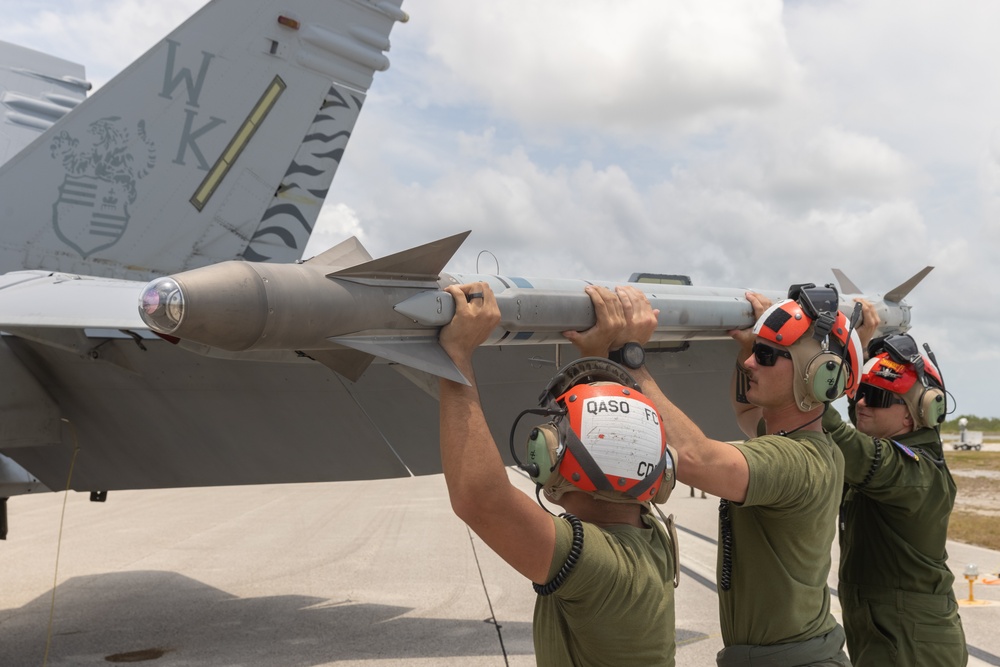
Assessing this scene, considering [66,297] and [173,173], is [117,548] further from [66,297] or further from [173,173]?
[66,297]

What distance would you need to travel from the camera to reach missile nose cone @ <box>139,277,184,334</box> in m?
2.45

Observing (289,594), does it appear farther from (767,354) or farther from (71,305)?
(767,354)

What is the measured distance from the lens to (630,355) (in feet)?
9.70

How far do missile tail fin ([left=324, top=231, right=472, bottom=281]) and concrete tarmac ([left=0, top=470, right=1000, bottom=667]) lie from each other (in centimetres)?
479

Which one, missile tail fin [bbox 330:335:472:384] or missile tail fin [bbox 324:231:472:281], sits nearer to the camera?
missile tail fin [bbox 330:335:472:384]

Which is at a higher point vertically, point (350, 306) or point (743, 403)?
point (350, 306)

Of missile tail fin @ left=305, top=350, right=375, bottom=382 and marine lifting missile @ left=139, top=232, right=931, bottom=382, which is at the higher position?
marine lifting missile @ left=139, top=232, right=931, bottom=382

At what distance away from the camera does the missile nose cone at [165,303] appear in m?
2.45

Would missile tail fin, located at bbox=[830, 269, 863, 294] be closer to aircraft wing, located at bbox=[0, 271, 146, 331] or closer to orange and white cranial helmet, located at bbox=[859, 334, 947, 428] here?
orange and white cranial helmet, located at bbox=[859, 334, 947, 428]

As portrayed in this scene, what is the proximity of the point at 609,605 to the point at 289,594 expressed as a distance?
8237 mm

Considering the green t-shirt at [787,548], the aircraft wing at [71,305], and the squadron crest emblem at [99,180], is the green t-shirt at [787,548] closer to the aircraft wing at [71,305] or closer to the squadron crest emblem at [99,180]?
the aircraft wing at [71,305]

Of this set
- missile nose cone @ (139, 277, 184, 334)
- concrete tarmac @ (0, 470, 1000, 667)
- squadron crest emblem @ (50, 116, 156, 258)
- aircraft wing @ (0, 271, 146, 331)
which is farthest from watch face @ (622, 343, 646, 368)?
squadron crest emblem @ (50, 116, 156, 258)

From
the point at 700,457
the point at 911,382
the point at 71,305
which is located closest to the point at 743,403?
the point at 911,382

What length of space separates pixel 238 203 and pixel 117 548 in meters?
7.91
